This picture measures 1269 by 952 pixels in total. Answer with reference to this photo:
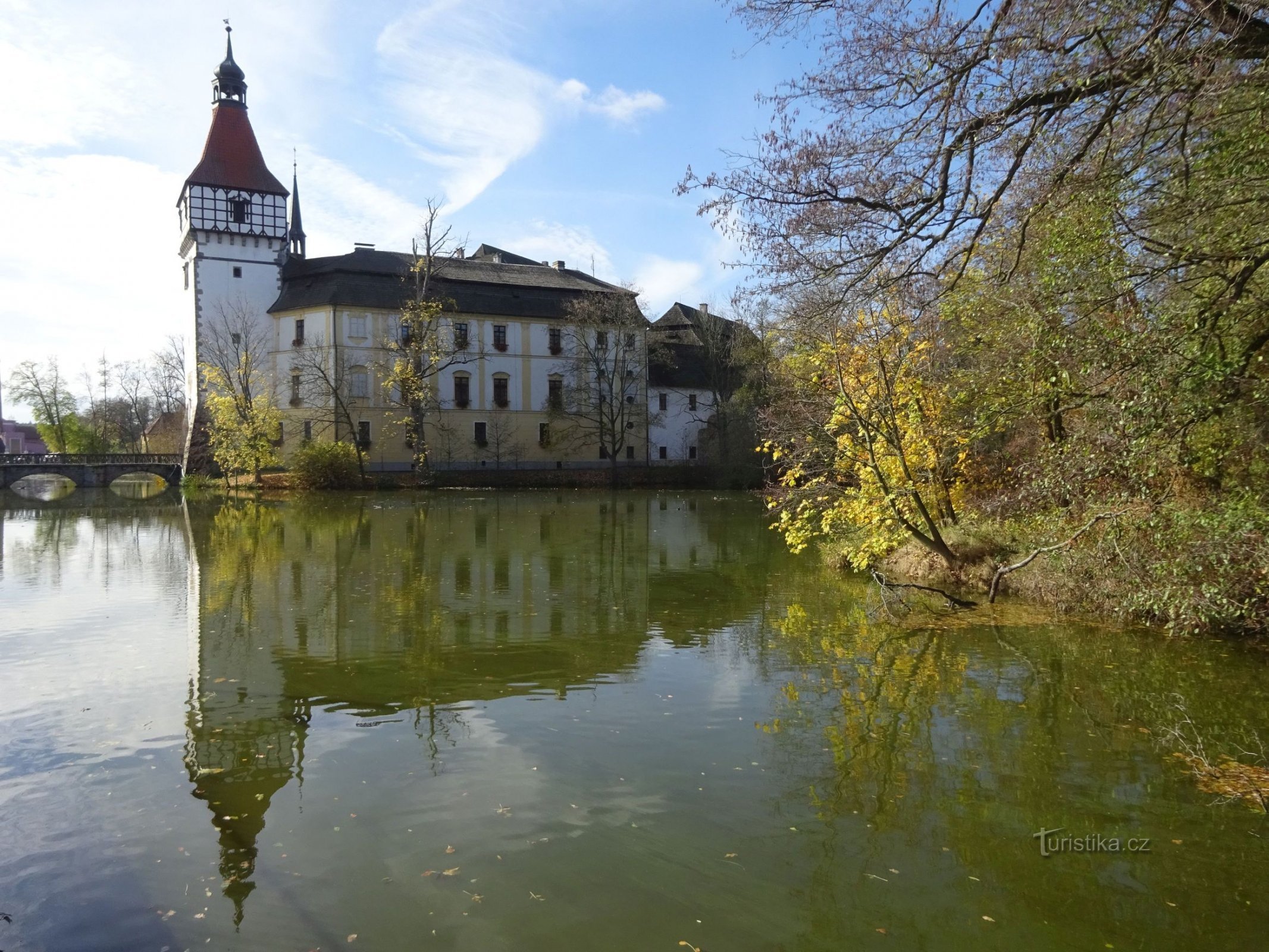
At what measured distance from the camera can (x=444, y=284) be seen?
172 feet

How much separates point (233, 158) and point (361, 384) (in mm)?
14400

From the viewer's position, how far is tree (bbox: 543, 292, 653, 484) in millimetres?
51500

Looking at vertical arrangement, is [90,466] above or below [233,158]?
below

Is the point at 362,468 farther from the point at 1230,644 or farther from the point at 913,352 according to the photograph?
the point at 1230,644

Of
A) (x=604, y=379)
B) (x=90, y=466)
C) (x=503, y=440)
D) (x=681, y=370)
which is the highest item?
(x=681, y=370)

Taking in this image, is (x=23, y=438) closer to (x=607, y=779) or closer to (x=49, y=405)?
(x=49, y=405)

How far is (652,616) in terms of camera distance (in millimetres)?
12578

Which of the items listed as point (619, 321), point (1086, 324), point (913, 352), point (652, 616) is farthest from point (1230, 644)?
point (619, 321)

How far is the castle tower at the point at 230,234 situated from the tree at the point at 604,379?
1734 cm

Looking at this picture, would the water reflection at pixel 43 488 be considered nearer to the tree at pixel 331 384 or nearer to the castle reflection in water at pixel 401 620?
the tree at pixel 331 384

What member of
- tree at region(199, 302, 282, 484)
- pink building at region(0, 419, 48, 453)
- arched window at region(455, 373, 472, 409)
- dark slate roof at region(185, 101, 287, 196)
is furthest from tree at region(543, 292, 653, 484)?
pink building at region(0, 419, 48, 453)

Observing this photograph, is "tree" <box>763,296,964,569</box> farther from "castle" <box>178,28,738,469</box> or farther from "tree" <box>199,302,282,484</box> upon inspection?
"tree" <box>199,302,282,484</box>

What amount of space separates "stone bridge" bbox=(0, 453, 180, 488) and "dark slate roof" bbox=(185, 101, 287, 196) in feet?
51.4

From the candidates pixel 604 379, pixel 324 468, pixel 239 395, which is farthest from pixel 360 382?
pixel 604 379
